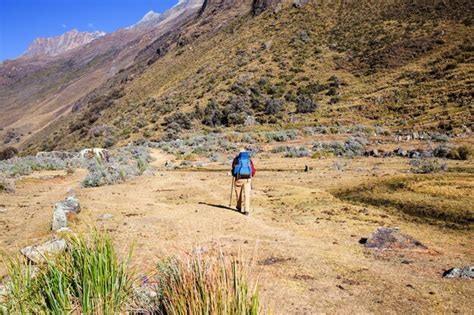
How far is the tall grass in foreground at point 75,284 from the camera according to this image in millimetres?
2873

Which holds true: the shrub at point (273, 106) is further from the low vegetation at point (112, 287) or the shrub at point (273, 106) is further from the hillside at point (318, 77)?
the low vegetation at point (112, 287)

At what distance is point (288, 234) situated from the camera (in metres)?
8.73

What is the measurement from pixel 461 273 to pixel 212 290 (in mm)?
4851

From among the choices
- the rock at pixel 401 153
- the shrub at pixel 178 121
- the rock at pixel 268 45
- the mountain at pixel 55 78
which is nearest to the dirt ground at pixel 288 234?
the rock at pixel 401 153

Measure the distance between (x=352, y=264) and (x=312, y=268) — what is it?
705 mm

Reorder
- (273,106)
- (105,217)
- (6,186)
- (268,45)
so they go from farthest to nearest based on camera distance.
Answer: (268,45)
(273,106)
(6,186)
(105,217)

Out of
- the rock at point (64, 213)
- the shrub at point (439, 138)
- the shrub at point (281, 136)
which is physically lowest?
the rock at point (64, 213)

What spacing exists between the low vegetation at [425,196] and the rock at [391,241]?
1.95m

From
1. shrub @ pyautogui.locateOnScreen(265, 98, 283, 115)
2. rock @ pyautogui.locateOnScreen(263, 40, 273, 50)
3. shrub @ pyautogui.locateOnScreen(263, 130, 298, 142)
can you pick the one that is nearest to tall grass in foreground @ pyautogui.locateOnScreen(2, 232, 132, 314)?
shrub @ pyautogui.locateOnScreen(263, 130, 298, 142)

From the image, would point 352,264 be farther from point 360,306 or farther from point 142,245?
point 142,245

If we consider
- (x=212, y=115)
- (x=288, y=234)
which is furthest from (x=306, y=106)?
(x=288, y=234)

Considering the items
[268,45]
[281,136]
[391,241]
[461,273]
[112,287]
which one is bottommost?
[461,273]

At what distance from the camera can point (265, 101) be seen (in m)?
43.6

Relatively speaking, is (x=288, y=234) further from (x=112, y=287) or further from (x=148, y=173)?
(x=148, y=173)
